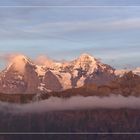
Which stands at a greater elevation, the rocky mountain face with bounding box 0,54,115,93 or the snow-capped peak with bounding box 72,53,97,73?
the snow-capped peak with bounding box 72,53,97,73

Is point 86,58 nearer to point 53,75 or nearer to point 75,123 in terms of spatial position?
point 53,75

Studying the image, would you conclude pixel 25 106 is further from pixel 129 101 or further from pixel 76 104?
pixel 129 101

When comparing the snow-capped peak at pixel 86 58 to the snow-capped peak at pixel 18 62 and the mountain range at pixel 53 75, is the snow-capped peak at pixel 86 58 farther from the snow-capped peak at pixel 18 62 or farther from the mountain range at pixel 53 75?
the snow-capped peak at pixel 18 62

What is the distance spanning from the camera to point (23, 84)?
1.18 meters

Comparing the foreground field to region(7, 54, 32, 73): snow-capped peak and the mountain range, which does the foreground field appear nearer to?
the mountain range

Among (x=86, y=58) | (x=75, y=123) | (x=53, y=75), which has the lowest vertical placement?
(x=75, y=123)

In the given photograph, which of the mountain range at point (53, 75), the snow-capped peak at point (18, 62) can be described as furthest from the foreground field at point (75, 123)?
the snow-capped peak at point (18, 62)

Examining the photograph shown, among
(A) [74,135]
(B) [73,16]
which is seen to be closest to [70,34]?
(B) [73,16]

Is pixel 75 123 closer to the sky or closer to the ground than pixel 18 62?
closer to the ground

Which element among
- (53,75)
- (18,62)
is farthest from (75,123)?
(18,62)

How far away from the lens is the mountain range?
1.16 m

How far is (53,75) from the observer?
3.86 ft

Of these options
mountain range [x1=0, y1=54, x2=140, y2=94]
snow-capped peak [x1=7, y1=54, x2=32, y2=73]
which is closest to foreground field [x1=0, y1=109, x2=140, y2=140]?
mountain range [x1=0, y1=54, x2=140, y2=94]

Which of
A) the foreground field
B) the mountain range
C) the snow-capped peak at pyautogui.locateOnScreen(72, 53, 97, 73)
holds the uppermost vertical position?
the snow-capped peak at pyautogui.locateOnScreen(72, 53, 97, 73)
